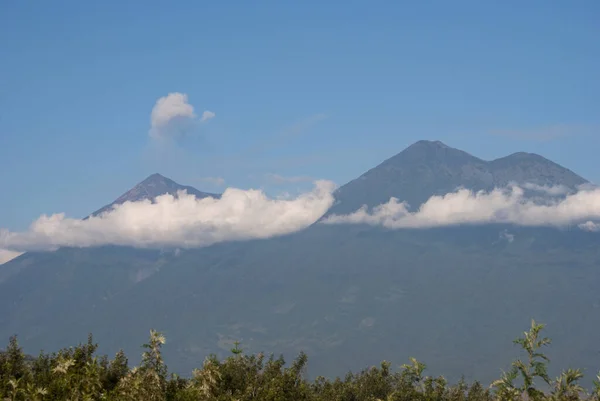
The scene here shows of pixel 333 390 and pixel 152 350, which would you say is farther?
pixel 333 390

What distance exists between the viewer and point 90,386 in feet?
135

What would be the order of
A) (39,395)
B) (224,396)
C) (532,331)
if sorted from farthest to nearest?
(224,396) < (39,395) < (532,331)

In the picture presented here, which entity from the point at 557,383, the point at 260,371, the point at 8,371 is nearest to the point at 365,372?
the point at 260,371

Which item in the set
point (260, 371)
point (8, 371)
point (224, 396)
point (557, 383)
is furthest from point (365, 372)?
point (557, 383)

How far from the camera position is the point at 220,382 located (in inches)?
2124

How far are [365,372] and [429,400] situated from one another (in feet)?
88.8

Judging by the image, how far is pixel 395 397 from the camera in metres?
51.3

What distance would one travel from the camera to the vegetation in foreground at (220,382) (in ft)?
99.6

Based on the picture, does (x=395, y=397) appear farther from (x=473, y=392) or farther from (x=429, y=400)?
(x=473, y=392)

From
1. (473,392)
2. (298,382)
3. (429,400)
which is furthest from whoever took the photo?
(473,392)

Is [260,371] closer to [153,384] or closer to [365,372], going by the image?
[365,372]

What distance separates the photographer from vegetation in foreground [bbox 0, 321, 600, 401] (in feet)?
99.6

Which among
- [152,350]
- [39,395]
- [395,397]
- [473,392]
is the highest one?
[152,350]

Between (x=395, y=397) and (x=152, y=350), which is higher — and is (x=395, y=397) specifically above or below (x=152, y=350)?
below
